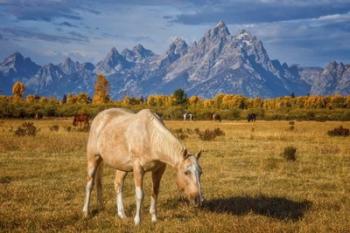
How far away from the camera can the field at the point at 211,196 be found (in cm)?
991

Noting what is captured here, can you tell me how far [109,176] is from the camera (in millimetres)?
17750

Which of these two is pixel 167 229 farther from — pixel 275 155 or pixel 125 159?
pixel 275 155

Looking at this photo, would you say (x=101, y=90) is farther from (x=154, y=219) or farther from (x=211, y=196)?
(x=154, y=219)

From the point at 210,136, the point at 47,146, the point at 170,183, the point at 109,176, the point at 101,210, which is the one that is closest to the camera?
the point at 101,210

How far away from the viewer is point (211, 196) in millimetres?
13766

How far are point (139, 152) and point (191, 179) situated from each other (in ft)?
5.12

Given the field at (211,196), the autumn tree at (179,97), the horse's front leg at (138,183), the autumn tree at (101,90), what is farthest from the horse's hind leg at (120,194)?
the autumn tree at (101,90)

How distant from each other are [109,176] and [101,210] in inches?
235

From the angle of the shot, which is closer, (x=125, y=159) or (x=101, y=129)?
(x=125, y=159)

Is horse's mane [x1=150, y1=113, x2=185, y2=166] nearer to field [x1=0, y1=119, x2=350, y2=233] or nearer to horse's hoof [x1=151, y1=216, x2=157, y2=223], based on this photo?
field [x1=0, y1=119, x2=350, y2=233]

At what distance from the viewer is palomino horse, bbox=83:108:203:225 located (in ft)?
29.8

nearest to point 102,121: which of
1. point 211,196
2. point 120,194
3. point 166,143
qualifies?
point 120,194

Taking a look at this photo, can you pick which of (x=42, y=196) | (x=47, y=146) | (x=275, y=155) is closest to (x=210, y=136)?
(x=275, y=155)

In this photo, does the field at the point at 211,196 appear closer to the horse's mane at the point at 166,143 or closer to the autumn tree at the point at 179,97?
the horse's mane at the point at 166,143
